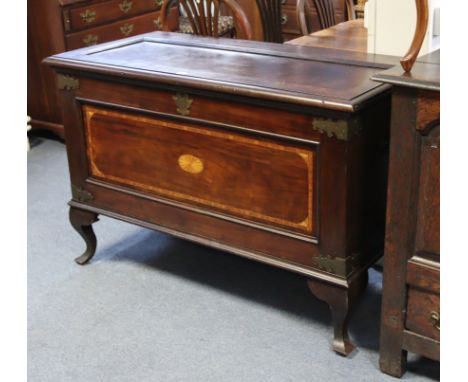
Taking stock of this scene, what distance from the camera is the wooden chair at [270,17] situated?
3.13 metres

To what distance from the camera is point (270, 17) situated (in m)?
3.16

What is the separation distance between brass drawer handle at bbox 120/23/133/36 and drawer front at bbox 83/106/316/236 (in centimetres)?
180

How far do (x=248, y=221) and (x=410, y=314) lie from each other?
557mm

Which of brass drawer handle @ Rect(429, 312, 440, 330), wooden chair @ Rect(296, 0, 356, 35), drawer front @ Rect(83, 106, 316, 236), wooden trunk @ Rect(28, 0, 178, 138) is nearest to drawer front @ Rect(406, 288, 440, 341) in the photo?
brass drawer handle @ Rect(429, 312, 440, 330)

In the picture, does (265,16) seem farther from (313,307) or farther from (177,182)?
(313,307)

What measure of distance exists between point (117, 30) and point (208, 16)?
4.79 ft

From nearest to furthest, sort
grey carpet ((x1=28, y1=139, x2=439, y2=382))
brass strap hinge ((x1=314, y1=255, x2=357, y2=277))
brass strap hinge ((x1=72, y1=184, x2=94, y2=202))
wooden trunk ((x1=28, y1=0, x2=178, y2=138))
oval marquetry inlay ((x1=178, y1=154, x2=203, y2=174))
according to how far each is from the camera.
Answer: brass strap hinge ((x1=314, y1=255, x2=357, y2=277)) < grey carpet ((x1=28, y1=139, x2=439, y2=382)) < oval marquetry inlay ((x1=178, y1=154, x2=203, y2=174)) < brass strap hinge ((x1=72, y1=184, x2=94, y2=202)) < wooden trunk ((x1=28, y1=0, x2=178, y2=138))

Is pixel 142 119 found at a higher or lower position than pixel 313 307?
higher

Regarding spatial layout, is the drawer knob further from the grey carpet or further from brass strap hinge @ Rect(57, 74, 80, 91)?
the grey carpet

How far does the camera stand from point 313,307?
Result: 2.38 meters

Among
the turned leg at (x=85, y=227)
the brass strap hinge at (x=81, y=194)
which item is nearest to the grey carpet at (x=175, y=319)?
the turned leg at (x=85, y=227)

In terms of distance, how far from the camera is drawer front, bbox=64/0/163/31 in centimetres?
379

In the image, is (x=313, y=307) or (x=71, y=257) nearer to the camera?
(x=313, y=307)
